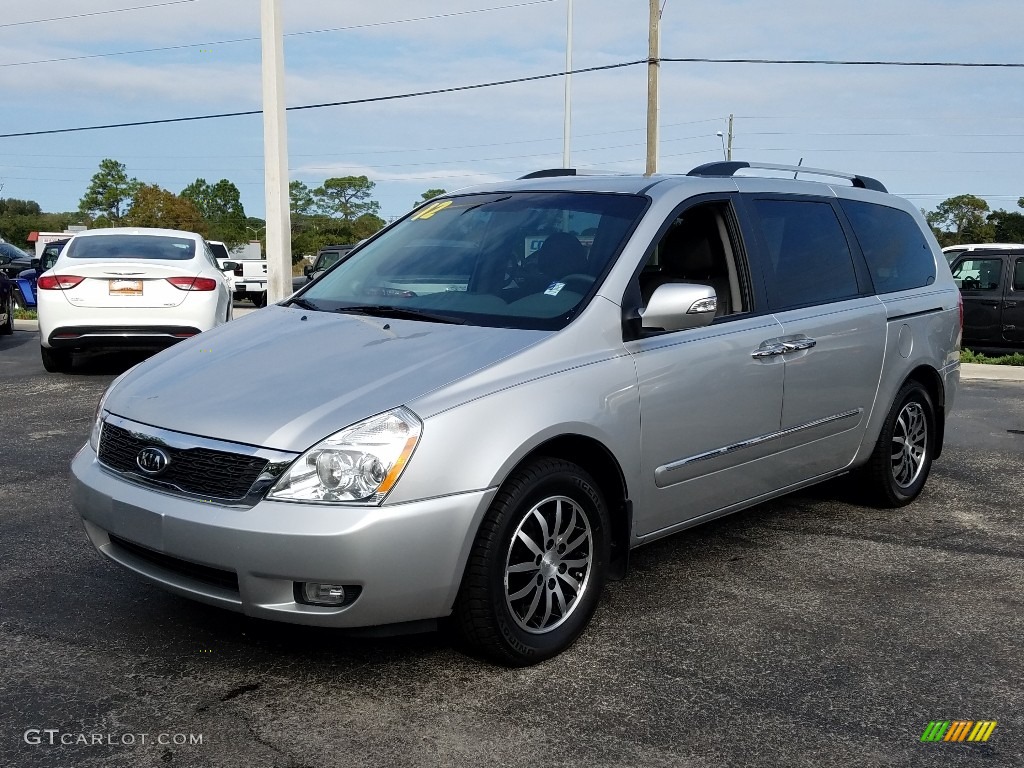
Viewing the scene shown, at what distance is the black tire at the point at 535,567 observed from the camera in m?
3.55

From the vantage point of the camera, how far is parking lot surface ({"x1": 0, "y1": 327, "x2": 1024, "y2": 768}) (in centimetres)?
319

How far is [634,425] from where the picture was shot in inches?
160

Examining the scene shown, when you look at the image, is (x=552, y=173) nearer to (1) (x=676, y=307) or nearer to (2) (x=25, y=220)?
(1) (x=676, y=307)

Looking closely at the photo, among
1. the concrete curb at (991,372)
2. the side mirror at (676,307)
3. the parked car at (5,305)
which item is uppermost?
the side mirror at (676,307)

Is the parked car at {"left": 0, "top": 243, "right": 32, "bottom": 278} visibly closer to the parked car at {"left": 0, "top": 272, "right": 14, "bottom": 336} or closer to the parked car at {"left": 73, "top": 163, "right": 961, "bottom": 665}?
the parked car at {"left": 0, "top": 272, "right": 14, "bottom": 336}

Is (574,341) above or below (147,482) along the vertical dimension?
above

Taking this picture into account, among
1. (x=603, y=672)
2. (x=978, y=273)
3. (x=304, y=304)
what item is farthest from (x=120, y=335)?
(x=978, y=273)

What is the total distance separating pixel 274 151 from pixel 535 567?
14822mm

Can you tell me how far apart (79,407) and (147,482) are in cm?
611

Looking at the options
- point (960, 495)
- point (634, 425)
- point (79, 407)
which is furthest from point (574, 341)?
point (79, 407)

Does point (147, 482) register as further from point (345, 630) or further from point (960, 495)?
point (960, 495)

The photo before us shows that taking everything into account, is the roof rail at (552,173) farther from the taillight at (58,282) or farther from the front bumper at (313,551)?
the taillight at (58,282)

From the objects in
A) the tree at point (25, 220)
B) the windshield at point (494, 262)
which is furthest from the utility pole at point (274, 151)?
the tree at point (25, 220)

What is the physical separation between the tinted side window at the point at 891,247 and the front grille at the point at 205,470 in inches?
144
